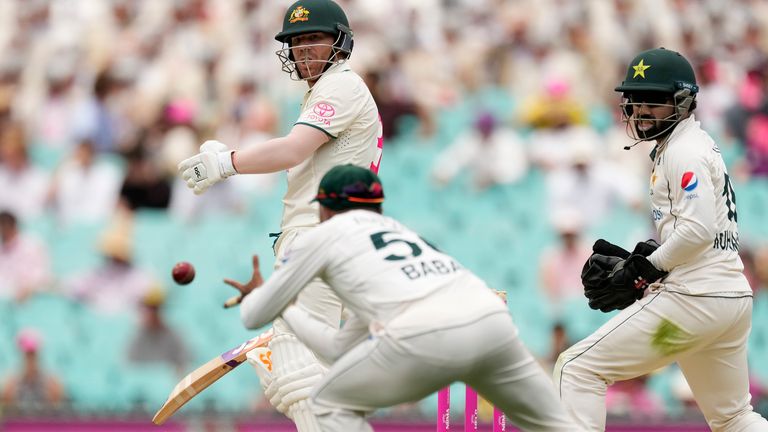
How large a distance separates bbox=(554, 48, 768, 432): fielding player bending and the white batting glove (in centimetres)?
168

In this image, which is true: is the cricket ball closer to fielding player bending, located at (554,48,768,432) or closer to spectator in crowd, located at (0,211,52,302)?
fielding player bending, located at (554,48,768,432)

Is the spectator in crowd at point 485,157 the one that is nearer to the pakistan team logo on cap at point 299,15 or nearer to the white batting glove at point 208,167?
the pakistan team logo on cap at point 299,15

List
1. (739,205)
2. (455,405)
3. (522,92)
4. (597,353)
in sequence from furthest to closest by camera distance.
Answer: (522,92), (739,205), (455,405), (597,353)

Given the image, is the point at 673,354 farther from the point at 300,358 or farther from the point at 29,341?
the point at 29,341

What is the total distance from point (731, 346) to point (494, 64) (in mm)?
7407

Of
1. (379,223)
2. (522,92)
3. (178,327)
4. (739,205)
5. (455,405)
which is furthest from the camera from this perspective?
(522,92)

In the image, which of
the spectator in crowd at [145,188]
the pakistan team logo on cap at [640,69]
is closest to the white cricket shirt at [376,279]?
the pakistan team logo on cap at [640,69]

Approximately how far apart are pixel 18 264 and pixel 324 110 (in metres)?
6.36

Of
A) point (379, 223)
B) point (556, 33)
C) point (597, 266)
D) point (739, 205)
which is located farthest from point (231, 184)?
point (379, 223)

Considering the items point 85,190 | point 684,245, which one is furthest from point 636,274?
point 85,190

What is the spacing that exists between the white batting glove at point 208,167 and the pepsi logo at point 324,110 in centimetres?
41

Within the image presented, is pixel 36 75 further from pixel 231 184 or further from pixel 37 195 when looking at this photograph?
pixel 231 184

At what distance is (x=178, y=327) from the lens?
36.4 feet

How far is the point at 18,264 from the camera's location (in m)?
11.7
